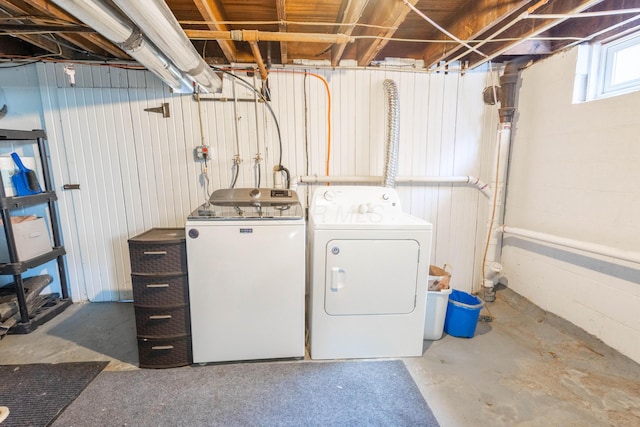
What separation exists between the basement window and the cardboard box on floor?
14.5 feet

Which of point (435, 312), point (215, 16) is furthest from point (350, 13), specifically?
point (435, 312)

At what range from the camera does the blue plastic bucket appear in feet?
7.01

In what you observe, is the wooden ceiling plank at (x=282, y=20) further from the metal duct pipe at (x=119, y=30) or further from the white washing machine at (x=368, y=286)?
the white washing machine at (x=368, y=286)

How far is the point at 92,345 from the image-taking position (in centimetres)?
205

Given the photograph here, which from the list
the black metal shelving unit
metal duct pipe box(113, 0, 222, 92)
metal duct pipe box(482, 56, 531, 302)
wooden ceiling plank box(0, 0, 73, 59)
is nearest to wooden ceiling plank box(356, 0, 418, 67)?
metal duct pipe box(113, 0, 222, 92)

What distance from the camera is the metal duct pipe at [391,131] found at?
2.37m

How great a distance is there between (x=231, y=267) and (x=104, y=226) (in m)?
1.67

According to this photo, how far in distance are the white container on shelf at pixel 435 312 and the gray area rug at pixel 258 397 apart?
0.41 m

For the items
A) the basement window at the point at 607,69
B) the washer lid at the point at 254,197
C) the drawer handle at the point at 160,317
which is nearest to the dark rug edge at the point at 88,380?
the drawer handle at the point at 160,317

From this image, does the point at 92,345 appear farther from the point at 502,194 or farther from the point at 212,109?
the point at 502,194

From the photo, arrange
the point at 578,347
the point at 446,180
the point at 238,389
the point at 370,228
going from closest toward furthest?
1. the point at 238,389
2. the point at 370,228
3. the point at 578,347
4. the point at 446,180

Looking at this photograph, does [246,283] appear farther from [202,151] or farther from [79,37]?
[79,37]

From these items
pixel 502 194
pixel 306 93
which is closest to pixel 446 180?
pixel 502 194

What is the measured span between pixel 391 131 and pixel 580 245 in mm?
1604
